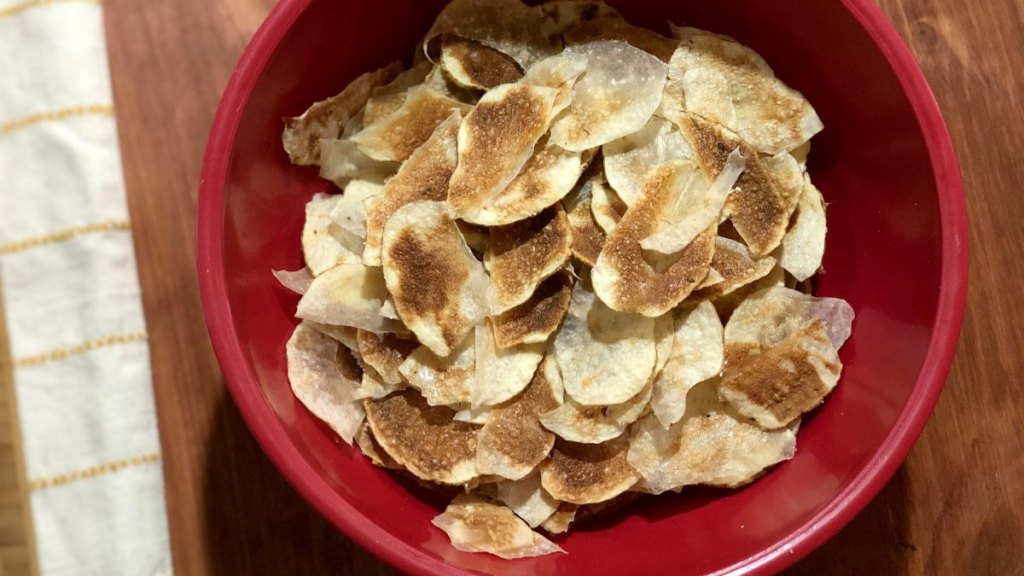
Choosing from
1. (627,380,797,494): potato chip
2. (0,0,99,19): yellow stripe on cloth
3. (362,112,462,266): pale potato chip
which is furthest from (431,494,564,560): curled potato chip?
(0,0,99,19): yellow stripe on cloth

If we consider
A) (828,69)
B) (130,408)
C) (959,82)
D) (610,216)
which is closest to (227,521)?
(130,408)

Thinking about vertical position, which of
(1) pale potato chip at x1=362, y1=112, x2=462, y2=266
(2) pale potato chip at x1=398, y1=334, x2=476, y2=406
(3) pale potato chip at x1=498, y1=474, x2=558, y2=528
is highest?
(1) pale potato chip at x1=362, y1=112, x2=462, y2=266

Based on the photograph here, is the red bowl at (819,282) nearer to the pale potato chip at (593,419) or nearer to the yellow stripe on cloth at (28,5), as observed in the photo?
the pale potato chip at (593,419)

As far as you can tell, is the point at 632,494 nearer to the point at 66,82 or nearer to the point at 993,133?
the point at 993,133

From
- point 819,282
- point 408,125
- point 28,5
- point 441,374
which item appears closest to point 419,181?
point 408,125

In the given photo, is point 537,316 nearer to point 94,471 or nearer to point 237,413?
point 237,413

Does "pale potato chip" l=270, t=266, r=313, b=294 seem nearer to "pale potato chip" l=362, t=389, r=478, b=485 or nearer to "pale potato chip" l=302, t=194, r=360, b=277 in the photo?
"pale potato chip" l=302, t=194, r=360, b=277
